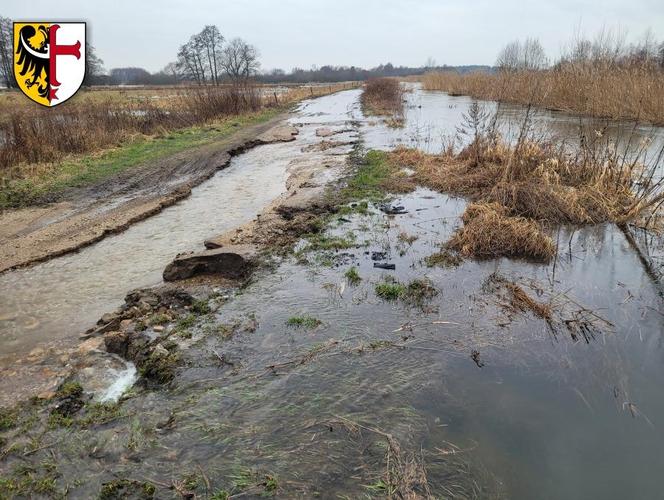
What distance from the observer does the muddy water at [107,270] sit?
504cm

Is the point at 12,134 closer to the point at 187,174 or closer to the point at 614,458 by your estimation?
the point at 187,174

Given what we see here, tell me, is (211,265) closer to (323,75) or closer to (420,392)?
(420,392)

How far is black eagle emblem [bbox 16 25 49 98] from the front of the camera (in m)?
8.55

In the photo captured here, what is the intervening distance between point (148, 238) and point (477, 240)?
564 cm

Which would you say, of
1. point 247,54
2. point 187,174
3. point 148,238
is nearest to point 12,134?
point 187,174

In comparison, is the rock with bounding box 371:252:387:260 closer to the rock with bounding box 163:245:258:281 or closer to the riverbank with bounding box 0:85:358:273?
the rock with bounding box 163:245:258:281

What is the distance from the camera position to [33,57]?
9.73 metres

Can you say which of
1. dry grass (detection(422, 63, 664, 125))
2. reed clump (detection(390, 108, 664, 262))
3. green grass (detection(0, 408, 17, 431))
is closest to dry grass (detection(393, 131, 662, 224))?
reed clump (detection(390, 108, 664, 262))

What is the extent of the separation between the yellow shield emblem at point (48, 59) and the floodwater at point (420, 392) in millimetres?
5189

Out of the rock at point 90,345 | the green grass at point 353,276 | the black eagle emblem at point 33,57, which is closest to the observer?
the rock at point 90,345

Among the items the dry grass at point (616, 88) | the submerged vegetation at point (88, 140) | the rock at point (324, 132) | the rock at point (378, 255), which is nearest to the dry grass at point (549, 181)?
the rock at point (378, 255)

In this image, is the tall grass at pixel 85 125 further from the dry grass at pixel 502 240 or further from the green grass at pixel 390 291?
the dry grass at pixel 502 240

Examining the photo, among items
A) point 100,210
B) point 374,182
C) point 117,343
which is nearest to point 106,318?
point 117,343

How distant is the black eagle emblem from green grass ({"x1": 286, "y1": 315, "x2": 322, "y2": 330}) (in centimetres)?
811
